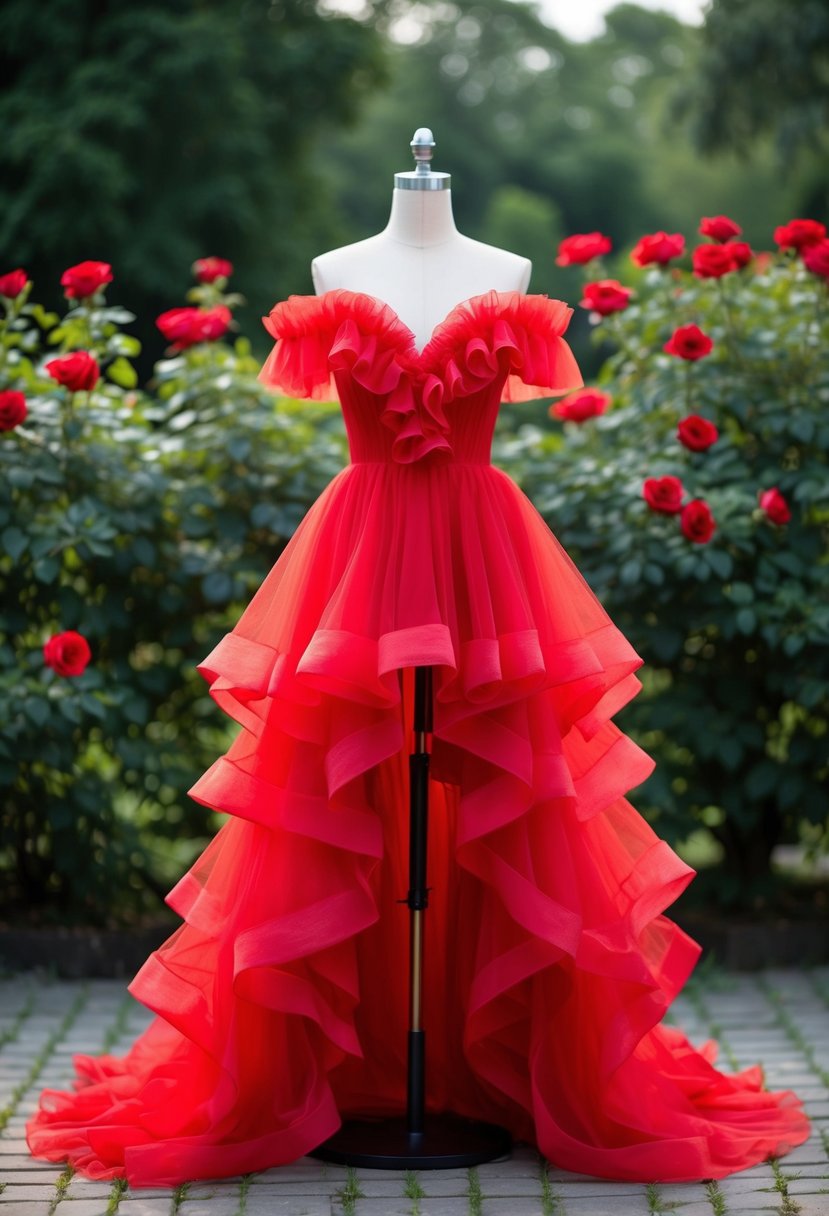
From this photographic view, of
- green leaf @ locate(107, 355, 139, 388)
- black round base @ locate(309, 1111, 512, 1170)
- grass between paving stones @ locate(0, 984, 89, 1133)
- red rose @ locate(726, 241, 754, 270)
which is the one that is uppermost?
red rose @ locate(726, 241, 754, 270)

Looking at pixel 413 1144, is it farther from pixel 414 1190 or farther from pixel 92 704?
pixel 92 704

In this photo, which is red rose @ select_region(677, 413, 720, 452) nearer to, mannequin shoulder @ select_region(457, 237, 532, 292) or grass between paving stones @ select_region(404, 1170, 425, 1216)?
mannequin shoulder @ select_region(457, 237, 532, 292)

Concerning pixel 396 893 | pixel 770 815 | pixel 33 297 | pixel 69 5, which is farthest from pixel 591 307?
pixel 69 5

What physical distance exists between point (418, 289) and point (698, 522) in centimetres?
126

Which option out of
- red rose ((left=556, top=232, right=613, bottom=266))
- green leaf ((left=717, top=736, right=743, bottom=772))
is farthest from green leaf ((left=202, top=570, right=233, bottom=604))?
green leaf ((left=717, top=736, right=743, bottom=772))

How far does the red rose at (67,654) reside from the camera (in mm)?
3598

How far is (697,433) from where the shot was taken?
3809 millimetres

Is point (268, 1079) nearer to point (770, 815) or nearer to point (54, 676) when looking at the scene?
point (54, 676)

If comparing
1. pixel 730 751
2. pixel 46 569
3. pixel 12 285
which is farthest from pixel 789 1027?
pixel 12 285

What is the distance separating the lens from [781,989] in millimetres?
4035

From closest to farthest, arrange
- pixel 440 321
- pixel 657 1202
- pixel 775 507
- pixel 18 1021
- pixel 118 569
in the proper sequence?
pixel 657 1202, pixel 440 321, pixel 18 1021, pixel 775 507, pixel 118 569

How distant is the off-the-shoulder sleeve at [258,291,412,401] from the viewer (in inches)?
103

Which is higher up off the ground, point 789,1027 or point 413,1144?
point 789,1027

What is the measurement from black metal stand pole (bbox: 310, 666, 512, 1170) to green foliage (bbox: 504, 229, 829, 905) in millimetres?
1342
